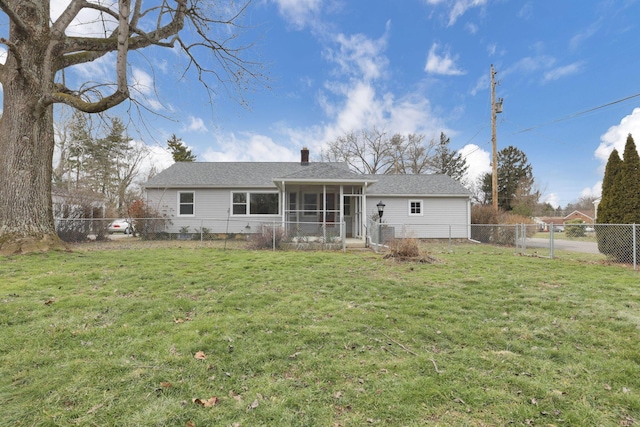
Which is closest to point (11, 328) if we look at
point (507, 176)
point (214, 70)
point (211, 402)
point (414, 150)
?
point (211, 402)

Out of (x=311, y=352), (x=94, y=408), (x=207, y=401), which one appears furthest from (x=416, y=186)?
(x=94, y=408)

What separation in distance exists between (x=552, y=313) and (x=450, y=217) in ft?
42.5

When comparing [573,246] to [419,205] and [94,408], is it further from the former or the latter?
[94,408]

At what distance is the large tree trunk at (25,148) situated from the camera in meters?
7.52

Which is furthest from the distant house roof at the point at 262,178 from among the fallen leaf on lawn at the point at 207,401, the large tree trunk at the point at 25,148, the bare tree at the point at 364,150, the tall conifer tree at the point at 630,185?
the bare tree at the point at 364,150

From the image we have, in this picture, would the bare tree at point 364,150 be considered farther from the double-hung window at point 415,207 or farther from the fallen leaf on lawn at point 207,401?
→ the fallen leaf on lawn at point 207,401

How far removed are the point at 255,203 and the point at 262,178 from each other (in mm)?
1516

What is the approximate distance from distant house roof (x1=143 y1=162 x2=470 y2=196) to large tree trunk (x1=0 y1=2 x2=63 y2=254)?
748 centimetres

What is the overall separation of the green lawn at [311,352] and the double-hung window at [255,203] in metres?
9.96

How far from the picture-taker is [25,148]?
7754 millimetres

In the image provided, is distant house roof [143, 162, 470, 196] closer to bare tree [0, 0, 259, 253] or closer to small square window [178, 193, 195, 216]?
small square window [178, 193, 195, 216]

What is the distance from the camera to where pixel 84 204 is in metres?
14.0

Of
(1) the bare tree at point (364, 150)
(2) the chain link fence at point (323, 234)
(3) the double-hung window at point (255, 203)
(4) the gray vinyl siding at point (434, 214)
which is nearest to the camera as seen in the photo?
(2) the chain link fence at point (323, 234)

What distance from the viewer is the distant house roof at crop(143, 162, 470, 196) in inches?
608
